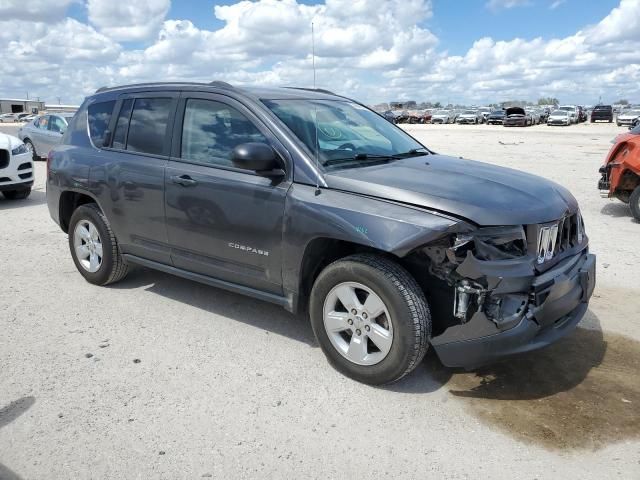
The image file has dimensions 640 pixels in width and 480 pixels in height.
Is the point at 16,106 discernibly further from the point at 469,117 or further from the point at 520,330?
the point at 520,330

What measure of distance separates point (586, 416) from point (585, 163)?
1419 centimetres

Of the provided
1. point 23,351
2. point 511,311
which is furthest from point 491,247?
point 23,351

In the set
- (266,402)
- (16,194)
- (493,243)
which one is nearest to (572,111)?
(16,194)

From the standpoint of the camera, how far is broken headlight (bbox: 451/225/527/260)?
314 cm

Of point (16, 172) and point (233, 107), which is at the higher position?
point (233, 107)

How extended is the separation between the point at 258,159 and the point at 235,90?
88 centimetres

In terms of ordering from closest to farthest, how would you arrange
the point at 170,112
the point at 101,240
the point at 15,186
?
the point at 170,112
the point at 101,240
the point at 15,186

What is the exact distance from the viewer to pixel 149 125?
4750 millimetres

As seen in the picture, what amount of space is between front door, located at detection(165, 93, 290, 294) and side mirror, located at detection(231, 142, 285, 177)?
0.08 m

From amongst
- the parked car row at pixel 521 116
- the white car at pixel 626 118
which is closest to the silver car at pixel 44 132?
the parked car row at pixel 521 116

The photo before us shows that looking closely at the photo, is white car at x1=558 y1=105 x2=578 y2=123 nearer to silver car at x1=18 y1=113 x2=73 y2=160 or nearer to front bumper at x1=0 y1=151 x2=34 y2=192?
silver car at x1=18 y1=113 x2=73 y2=160

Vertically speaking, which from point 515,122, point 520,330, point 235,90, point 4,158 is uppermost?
point 235,90

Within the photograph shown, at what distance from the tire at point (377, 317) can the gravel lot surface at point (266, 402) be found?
0.17 metres

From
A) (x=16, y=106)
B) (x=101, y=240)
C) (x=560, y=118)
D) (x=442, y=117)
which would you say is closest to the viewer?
(x=101, y=240)
